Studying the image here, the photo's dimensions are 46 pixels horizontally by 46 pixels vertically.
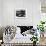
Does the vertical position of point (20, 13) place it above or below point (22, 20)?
above

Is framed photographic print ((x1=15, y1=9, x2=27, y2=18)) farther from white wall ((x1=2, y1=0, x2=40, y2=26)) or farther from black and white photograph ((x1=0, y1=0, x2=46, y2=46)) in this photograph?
white wall ((x1=2, y1=0, x2=40, y2=26))

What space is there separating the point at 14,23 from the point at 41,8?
49.8 inches

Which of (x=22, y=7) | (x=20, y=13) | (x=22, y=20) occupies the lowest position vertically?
(x=22, y=20)

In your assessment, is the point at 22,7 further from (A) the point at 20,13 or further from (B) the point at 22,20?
(B) the point at 22,20

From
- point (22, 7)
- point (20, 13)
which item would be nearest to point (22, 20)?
point (20, 13)

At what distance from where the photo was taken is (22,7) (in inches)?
217

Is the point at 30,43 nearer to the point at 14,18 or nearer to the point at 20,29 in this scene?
the point at 20,29

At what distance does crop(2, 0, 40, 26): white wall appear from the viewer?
5.48m

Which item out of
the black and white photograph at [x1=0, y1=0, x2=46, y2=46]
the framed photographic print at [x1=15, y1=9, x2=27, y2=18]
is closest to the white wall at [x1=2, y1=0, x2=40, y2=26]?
the black and white photograph at [x1=0, y1=0, x2=46, y2=46]

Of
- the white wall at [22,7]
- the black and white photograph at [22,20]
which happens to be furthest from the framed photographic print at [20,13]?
the white wall at [22,7]

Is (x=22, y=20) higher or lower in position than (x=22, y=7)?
lower

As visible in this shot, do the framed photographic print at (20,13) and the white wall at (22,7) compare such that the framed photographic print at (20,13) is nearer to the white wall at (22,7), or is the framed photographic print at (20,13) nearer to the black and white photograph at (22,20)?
the black and white photograph at (22,20)

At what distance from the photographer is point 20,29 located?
5.48 meters

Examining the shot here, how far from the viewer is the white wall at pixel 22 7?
548cm
